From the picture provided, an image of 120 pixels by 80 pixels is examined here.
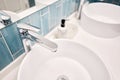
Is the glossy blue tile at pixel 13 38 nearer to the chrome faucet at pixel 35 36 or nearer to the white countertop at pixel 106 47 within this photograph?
the chrome faucet at pixel 35 36

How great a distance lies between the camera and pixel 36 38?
52 cm

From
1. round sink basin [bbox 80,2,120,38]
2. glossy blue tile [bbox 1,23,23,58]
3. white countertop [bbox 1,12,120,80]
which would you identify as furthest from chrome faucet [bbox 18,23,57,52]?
round sink basin [bbox 80,2,120,38]

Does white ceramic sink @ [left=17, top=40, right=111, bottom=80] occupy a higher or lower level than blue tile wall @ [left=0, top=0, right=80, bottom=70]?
lower

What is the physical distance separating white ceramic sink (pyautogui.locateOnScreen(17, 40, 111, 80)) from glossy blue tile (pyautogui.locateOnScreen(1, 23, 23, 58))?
→ 0.24 feet

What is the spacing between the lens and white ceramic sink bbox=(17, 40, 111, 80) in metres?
0.59

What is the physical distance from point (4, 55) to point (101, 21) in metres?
0.62

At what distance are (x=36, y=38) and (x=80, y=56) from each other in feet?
1.01

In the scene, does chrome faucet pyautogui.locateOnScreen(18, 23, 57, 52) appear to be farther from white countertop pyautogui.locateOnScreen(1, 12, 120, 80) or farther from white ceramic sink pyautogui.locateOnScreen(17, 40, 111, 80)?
white countertop pyautogui.locateOnScreen(1, 12, 120, 80)

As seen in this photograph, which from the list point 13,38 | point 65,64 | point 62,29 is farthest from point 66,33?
point 13,38

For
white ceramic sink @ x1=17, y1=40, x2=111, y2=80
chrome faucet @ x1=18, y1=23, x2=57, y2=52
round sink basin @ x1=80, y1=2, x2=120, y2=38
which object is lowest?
white ceramic sink @ x1=17, y1=40, x2=111, y2=80

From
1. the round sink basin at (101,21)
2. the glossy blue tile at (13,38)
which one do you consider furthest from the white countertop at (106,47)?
the glossy blue tile at (13,38)

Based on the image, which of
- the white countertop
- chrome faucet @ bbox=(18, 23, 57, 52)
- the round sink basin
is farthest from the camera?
the round sink basin

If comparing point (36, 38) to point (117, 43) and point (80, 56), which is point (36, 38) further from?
point (117, 43)

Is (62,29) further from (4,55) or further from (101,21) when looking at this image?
(4,55)
